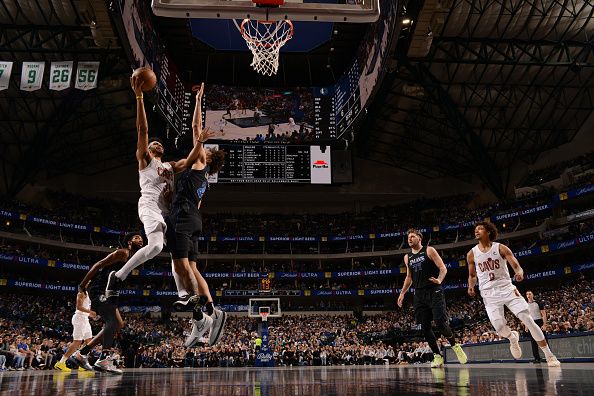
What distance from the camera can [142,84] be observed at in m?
5.23

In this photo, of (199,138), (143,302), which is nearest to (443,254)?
(143,302)

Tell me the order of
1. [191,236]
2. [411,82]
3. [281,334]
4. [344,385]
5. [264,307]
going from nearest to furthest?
1. [344,385]
2. [191,236]
3. [411,82]
4. [281,334]
5. [264,307]

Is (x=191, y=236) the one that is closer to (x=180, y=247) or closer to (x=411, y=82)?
(x=180, y=247)

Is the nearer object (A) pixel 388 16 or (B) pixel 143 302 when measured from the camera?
(A) pixel 388 16

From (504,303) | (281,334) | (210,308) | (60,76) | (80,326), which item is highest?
(60,76)

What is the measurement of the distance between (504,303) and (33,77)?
16.6 m

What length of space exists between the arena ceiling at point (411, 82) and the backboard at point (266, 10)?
10.1m

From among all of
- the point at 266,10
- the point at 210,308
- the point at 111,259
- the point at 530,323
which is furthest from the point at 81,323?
the point at 530,323

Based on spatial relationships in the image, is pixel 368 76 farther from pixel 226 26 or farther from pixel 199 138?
pixel 199 138

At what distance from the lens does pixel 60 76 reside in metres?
17.7

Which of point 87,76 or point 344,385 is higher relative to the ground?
point 87,76

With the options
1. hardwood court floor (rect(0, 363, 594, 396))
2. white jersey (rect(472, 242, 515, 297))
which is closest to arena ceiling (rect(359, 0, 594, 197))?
white jersey (rect(472, 242, 515, 297))

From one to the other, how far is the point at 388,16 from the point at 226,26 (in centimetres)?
1197

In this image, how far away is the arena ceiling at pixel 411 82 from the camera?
21.2 m
